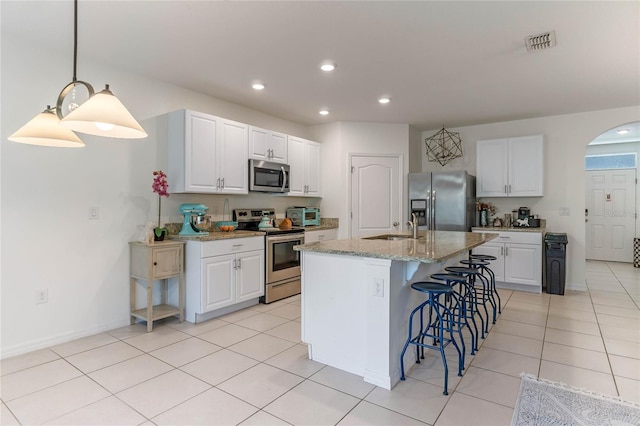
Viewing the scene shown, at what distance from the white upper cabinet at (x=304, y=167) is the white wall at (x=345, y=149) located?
17cm

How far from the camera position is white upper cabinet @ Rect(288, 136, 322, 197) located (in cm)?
509

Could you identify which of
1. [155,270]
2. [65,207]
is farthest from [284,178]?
[65,207]

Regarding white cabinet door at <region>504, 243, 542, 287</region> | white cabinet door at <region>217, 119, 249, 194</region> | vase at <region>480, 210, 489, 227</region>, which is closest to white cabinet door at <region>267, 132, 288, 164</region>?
white cabinet door at <region>217, 119, 249, 194</region>

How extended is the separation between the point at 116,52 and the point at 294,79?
166 cm

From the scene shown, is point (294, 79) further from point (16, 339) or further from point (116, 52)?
point (16, 339)

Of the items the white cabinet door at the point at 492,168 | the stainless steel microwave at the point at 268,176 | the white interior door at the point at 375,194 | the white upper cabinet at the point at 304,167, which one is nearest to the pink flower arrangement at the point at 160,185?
the stainless steel microwave at the point at 268,176

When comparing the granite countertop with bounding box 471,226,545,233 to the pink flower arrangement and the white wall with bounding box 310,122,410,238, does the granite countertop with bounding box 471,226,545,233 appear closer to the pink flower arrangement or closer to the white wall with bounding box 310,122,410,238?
the white wall with bounding box 310,122,410,238

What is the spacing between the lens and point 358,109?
4.81m

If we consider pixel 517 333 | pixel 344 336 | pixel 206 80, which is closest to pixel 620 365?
pixel 517 333

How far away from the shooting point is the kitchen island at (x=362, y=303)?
7.50 ft

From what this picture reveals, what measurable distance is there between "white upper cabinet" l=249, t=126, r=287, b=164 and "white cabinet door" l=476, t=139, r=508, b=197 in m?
3.13

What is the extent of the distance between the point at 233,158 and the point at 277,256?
4.41 ft

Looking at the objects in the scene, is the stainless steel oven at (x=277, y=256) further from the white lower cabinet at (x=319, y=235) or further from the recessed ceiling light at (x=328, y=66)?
the recessed ceiling light at (x=328, y=66)

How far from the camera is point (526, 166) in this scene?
513 cm
